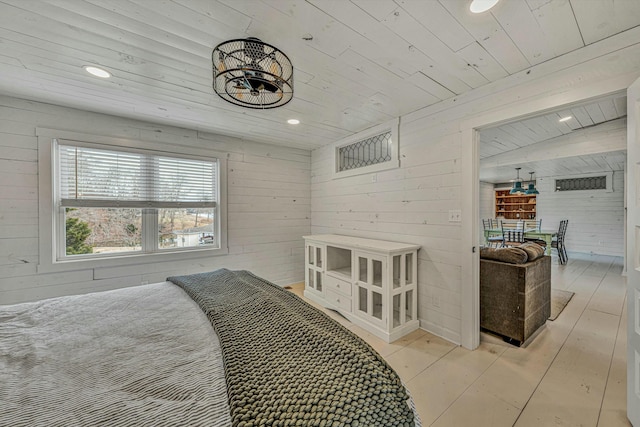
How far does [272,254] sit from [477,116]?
3.10 m

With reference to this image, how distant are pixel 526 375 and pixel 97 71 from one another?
3.93 meters

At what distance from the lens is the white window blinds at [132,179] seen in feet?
8.61

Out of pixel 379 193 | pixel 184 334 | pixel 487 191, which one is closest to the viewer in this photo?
pixel 184 334

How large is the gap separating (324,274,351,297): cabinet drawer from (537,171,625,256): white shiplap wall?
7556 millimetres

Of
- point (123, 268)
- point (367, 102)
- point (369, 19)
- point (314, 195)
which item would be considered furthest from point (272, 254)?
point (369, 19)

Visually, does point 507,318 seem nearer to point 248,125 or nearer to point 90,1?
point 248,125

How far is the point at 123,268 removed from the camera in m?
2.82

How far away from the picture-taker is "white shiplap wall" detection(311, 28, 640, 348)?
164cm

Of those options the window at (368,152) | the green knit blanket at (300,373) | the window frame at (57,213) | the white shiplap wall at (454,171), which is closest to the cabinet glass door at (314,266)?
the white shiplap wall at (454,171)

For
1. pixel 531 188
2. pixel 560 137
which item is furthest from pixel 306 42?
pixel 531 188

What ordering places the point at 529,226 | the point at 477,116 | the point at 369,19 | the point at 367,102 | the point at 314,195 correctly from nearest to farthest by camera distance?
the point at 369,19
the point at 477,116
the point at 367,102
the point at 314,195
the point at 529,226

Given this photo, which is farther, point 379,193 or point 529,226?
point 529,226

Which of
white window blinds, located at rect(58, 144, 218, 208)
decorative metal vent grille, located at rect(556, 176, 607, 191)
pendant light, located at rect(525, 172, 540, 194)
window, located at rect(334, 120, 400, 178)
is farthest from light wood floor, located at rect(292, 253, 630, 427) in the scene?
decorative metal vent grille, located at rect(556, 176, 607, 191)

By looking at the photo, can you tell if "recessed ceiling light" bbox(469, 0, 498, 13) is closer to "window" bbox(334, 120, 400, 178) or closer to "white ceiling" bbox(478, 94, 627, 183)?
"window" bbox(334, 120, 400, 178)
